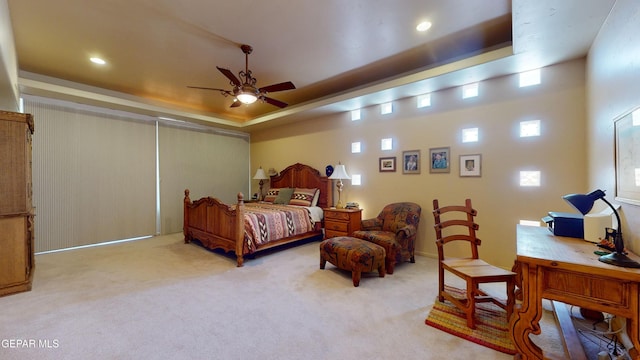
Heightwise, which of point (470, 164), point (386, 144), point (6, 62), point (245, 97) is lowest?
point (470, 164)

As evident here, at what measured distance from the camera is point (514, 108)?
3275 mm

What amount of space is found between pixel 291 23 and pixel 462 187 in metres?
3.12

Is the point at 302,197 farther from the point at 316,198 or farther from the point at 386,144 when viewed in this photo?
the point at 386,144

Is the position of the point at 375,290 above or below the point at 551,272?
below

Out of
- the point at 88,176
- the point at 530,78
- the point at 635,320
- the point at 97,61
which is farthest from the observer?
the point at 88,176

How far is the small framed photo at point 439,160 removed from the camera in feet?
12.5

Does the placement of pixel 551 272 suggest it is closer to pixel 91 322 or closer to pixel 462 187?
pixel 462 187

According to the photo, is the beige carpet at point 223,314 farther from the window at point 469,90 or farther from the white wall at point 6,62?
the window at point 469,90

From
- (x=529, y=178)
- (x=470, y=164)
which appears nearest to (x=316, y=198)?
(x=470, y=164)

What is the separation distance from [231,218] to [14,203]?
2.30 m

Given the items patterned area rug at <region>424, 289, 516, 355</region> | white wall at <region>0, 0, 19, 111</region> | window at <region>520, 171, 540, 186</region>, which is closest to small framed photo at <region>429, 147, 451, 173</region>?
window at <region>520, 171, 540, 186</region>

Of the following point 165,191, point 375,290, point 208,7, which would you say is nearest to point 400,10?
point 208,7

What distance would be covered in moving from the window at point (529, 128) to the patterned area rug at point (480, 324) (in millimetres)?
2154

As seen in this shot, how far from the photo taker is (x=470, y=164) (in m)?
3.61
